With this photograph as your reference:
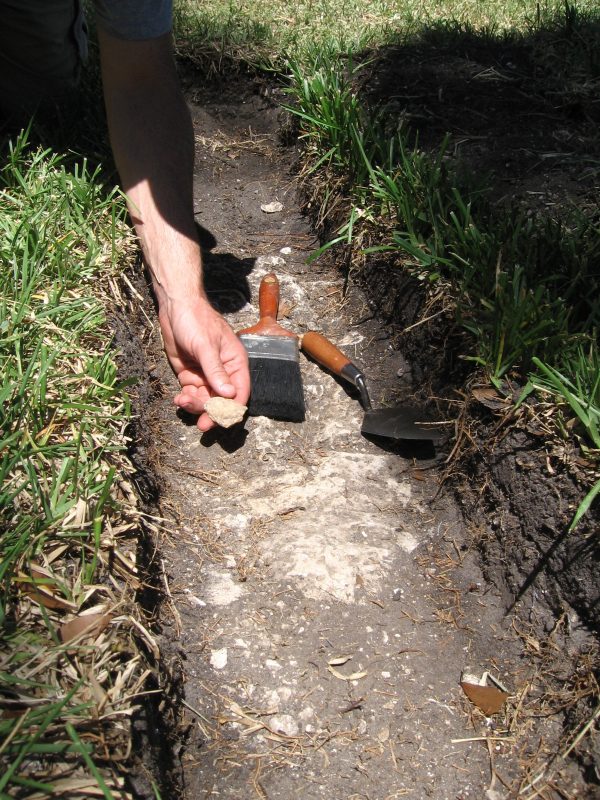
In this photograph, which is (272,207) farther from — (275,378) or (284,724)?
(284,724)

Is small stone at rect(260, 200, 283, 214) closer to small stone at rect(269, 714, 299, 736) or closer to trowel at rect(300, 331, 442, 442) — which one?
trowel at rect(300, 331, 442, 442)

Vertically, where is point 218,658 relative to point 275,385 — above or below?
below

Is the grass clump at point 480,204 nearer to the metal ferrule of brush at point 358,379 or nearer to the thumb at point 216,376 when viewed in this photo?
the metal ferrule of brush at point 358,379

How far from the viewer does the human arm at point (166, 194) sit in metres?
2.75

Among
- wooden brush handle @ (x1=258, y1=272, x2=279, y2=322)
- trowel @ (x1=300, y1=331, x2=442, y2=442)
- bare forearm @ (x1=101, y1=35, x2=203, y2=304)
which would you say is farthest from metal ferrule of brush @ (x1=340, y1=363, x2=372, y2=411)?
bare forearm @ (x1=101, y1=35, x2=203, y2=304)

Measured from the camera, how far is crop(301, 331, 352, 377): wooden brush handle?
2.89m

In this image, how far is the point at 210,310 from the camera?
2811 mm

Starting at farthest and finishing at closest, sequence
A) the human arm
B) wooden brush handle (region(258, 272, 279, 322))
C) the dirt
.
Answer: wooden brush handle (region(258, 272, 279, 322)), the human arm, the dirt

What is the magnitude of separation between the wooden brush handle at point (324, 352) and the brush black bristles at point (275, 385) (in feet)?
0.51

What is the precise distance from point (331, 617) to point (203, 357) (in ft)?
3.43

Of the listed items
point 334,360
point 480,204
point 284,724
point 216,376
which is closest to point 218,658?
point 284,724

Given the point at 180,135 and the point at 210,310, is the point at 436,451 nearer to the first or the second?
the point at 210,310

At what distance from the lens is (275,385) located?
2.79m

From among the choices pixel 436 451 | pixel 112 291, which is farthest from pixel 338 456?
pixel 112 291
